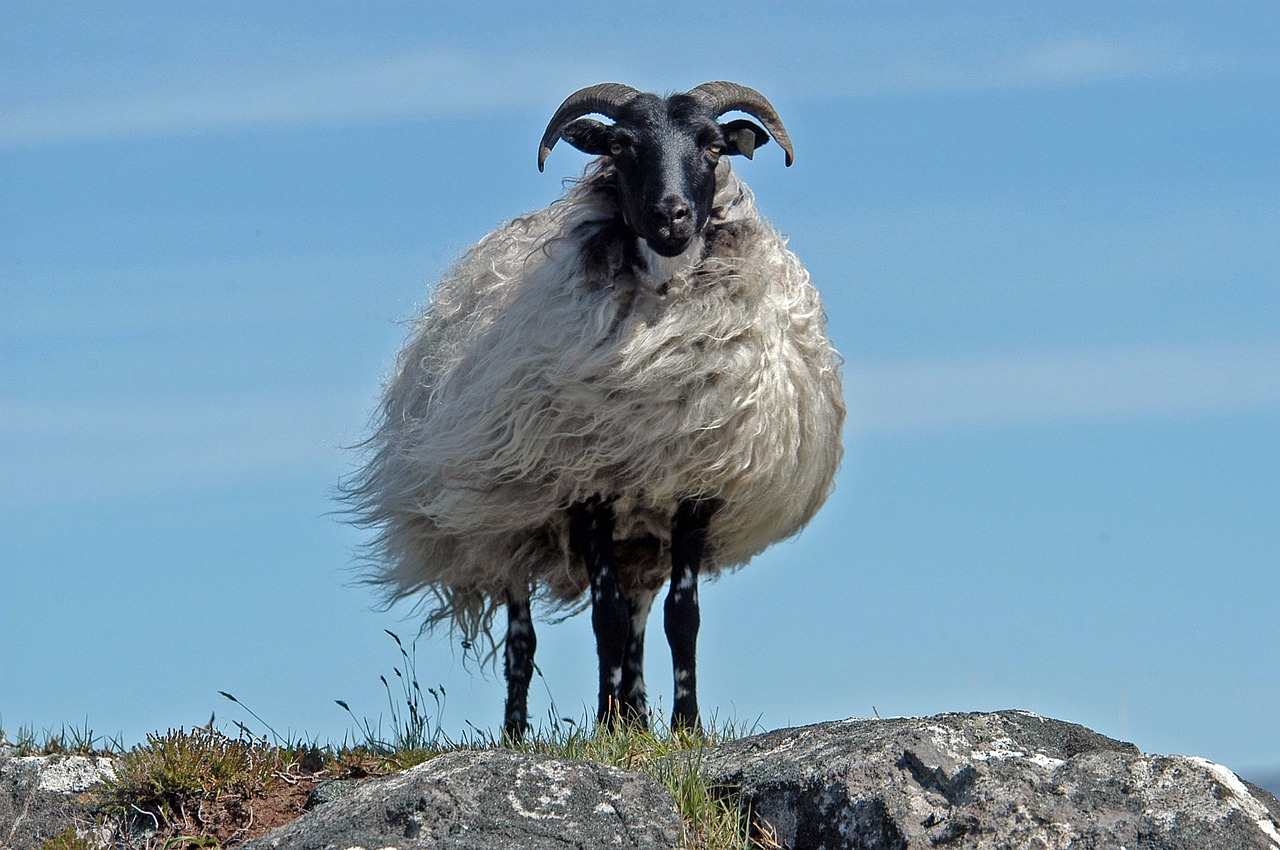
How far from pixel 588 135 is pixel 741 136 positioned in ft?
2.63

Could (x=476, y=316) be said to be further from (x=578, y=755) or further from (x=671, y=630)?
(x=578, y=755)

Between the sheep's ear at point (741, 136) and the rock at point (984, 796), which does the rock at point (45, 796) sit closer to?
the rock at point (984, 796)

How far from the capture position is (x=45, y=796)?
20.5 ft

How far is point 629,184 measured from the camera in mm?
7445

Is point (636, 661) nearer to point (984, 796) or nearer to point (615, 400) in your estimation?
point (615, 400)

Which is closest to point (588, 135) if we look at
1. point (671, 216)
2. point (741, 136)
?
point (741, 136)

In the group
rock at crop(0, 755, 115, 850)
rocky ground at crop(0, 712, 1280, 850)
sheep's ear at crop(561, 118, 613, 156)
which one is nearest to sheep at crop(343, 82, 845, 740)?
sheep's ear at crop(561, 118, 613, 156)

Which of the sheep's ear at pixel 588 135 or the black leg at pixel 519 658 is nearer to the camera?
the sheep's ear at pixel 588 135

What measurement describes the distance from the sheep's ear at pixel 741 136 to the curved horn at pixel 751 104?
0.10 metres

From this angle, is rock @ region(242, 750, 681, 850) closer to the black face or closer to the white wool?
the white wool

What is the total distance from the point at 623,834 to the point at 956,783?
1.16 meters

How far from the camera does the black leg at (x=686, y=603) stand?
7.49m

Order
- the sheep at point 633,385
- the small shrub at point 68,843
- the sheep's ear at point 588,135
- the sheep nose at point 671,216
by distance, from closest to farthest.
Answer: the small shrub at point 68,843
the sheep nose at point 671,216
the sheep at point 633,385
the sheep's ear at point 588,135

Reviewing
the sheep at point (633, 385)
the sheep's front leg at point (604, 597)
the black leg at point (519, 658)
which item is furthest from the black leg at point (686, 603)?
the black leg at point (519, 658)
